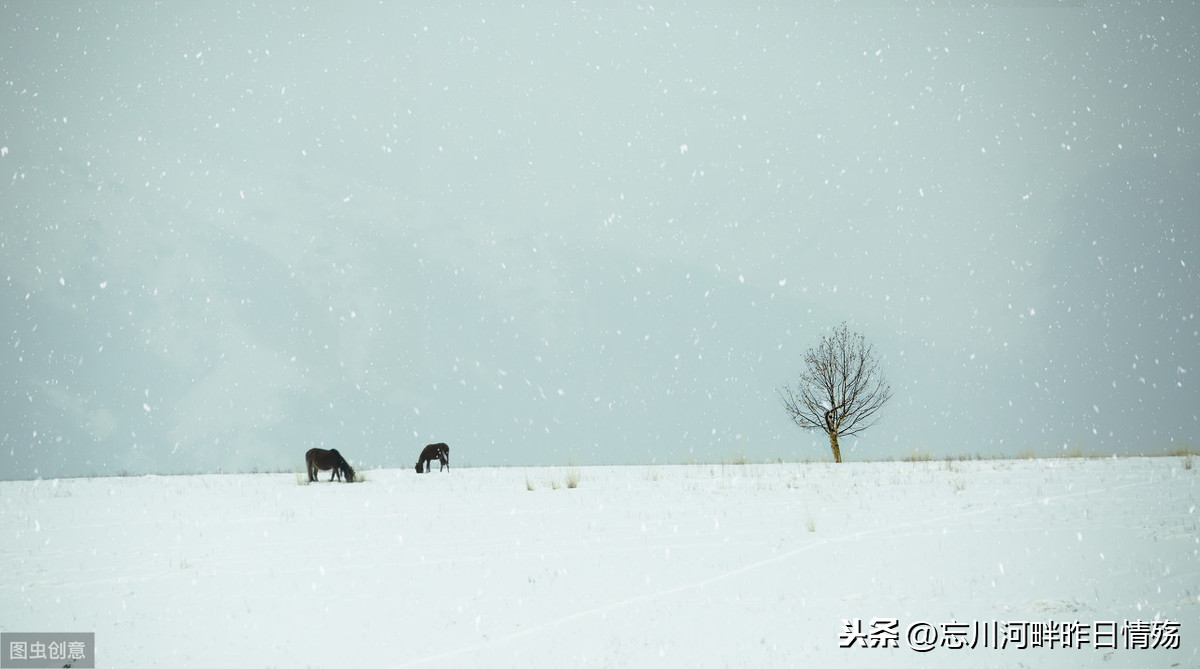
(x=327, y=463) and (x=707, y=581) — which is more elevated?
(x=327, y=463)

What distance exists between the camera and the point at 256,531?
36.8 feet

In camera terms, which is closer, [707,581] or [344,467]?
[707,581]

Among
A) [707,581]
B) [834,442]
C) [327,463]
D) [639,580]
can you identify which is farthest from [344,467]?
[834,442]

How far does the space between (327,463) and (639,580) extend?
1434 cm

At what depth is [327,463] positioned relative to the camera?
19844 mm

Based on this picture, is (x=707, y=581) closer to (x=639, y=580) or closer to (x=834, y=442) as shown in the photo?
(x=639, y=580)

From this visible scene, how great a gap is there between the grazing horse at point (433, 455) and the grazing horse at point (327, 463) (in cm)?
271

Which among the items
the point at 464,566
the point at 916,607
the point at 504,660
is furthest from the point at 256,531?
the point at 916,607

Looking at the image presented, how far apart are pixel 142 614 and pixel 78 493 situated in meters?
12.7

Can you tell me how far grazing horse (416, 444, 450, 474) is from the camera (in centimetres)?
2250

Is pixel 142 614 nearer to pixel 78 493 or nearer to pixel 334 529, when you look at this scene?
pixel 334 529

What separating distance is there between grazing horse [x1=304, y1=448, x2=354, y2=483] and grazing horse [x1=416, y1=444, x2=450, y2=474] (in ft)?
8.89

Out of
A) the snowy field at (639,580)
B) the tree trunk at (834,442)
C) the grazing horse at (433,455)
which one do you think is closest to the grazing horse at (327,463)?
the grazing horse at (433,455)

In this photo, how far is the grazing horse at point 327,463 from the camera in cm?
1978
